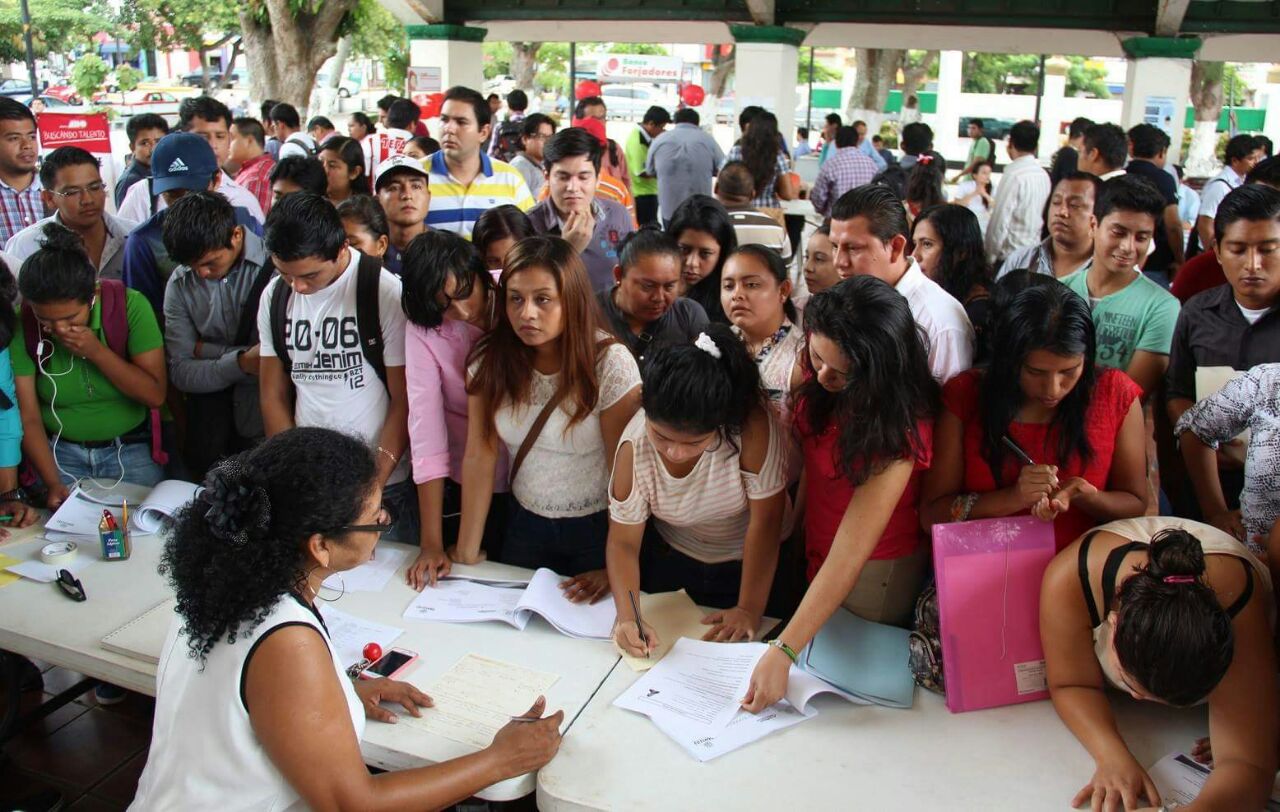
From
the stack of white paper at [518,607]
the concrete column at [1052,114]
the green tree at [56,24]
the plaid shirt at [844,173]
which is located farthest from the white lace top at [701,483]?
the concrete column at [1052,114]

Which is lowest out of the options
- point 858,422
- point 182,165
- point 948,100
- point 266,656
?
point 266,656

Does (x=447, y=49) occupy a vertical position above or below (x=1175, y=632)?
above

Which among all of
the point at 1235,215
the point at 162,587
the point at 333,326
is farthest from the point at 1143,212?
the point at 162,587

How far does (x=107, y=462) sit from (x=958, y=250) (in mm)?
2645

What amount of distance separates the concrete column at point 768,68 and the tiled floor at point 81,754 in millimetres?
7374

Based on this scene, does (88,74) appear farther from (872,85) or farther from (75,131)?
(872,85)

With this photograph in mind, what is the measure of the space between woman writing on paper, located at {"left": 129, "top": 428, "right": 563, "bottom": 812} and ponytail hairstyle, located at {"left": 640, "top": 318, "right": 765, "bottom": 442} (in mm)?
578

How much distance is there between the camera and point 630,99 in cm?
2733

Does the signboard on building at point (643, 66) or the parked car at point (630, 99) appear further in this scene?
the parked car at point (630, 99)

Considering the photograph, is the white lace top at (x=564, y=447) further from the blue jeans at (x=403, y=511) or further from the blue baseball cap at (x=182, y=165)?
the blue baseball cap at (x=182, y=165)

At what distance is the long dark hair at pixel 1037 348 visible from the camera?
1.76 meters

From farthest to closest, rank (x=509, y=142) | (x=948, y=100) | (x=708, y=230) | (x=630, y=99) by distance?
(x=630, y=99)
(x=948, y=100)
(x=509, y=142)
(x=708, y=230)

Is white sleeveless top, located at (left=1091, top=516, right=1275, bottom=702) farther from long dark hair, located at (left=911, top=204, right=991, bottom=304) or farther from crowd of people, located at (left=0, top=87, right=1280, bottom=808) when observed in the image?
long dark hair, located at (left=911, top=204, right=991, bottom=304)

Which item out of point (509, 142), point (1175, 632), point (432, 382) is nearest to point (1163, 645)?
point (1175, 632)
